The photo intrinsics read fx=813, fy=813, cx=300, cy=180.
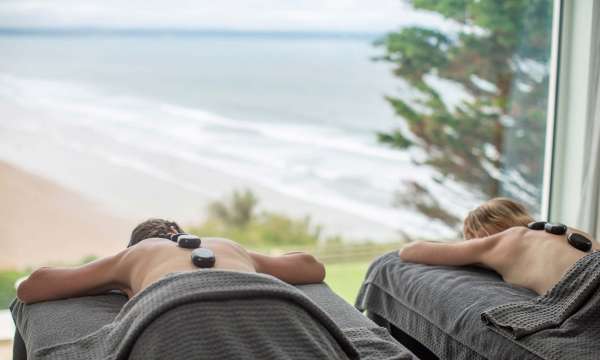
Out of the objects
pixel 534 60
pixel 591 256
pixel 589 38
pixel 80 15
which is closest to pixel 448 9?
pixel 534 60

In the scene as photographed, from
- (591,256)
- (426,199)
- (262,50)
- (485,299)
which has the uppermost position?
(262,50)

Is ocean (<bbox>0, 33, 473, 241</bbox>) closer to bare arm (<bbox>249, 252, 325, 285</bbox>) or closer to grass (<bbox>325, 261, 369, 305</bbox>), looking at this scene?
grass (<bbox>325, 261, 369, 305</bbox>)

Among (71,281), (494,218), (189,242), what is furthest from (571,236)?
(71,281)

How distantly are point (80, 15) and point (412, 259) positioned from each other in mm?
2174

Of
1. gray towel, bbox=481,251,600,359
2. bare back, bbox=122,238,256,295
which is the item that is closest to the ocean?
bare back, bbox=122,238,256,295

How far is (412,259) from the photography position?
114 inches

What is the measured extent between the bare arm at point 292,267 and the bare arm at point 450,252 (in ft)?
1.32

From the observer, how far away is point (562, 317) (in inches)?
87.0

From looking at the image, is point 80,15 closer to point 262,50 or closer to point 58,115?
point 58,115

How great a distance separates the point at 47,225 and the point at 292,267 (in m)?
1.87

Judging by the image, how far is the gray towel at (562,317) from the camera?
2086mm

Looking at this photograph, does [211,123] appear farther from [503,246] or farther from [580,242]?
[580,242]

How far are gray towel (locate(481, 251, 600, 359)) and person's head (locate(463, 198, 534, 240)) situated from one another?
0.54 meters

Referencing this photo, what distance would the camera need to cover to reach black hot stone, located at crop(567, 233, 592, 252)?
257 centimetres
